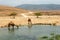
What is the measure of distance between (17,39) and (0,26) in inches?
729

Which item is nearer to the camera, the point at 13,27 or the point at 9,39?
the point at 9,39

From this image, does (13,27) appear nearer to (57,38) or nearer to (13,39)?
(13,39)

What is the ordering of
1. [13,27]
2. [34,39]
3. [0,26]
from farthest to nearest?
[0,26]
[13,27]
[34,39]

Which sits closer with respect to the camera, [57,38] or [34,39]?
[57,38]

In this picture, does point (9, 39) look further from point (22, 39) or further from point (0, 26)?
point (0, 26)

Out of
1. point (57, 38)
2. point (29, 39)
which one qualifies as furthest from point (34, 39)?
point (57, 38)

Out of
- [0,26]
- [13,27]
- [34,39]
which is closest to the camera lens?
[34,39]

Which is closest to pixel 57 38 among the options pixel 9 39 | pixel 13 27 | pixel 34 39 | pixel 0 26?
pixel 34 39

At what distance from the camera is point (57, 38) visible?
22703 mm

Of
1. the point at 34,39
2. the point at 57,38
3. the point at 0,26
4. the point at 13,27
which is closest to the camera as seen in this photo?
the point at 57,38

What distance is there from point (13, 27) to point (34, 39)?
15.7 meters

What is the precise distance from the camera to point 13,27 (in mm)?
46844

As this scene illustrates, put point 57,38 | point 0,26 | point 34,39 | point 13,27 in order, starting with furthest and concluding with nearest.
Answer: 1. point 0,26
2. point 13,27
3. point 34,39
4. point 57,38

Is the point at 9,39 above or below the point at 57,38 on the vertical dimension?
below
